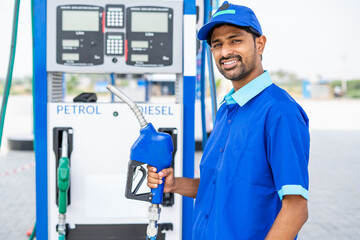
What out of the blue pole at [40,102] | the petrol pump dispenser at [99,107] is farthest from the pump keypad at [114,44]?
the blue pole at [40,102]

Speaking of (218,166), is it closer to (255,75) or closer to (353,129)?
(255,75)

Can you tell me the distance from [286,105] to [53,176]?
157cm

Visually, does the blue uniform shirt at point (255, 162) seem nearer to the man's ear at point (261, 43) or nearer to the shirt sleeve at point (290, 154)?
the shirt sleeve at point (290, 154)

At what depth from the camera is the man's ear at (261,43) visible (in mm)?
1518

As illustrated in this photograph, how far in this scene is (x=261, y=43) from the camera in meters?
1.53

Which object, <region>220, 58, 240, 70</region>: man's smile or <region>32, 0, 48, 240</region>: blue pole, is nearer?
<region>220, 58, 240, 70</region>: man's smile

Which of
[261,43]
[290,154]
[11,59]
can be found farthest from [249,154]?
[11,59]

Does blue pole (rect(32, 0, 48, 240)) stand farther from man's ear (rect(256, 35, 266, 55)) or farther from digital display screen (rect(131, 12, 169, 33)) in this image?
man's ear (rect(256, 35, 266, 55))

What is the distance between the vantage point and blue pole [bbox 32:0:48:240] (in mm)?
2285

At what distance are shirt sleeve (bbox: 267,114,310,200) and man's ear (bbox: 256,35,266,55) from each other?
0.37m

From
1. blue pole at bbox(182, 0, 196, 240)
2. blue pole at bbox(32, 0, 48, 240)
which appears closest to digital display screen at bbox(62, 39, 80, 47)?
blue pole at bbox(32, 0, 48, 240)

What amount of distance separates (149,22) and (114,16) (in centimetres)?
21

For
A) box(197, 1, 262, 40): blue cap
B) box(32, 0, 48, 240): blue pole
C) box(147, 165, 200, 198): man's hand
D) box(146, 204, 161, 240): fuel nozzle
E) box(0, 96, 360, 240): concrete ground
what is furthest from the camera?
box(0, 96, 360, 240): concrete ground

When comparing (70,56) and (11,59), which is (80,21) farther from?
(11,59)
